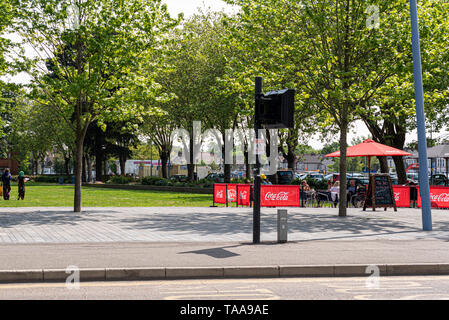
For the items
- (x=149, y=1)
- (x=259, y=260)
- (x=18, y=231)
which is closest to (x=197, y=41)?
(x=149, y=1)

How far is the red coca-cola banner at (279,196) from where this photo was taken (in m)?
20.2

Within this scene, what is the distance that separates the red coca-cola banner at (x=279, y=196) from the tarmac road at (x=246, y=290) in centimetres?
1290


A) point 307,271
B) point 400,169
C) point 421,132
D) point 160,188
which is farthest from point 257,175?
point 160,188

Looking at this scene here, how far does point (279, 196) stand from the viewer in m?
20.5

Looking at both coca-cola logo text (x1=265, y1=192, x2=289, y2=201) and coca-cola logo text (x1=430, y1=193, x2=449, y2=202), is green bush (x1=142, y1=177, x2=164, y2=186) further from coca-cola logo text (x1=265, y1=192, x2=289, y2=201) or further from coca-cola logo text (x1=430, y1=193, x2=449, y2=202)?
coca-cola logo text (x1=430, y1=193, x2=449, y2=202)

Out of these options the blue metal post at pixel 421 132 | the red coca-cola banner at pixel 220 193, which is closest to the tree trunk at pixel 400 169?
the red coca-cola banner at pixel 220 193

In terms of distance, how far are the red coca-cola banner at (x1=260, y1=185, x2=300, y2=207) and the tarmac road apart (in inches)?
508

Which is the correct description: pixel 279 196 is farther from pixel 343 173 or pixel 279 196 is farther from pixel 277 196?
pixel 343 173

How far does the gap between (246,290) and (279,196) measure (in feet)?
46.4

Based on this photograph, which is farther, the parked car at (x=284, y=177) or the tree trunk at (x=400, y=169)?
the parked car at (x=284, y=177)

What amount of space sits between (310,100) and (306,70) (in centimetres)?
115

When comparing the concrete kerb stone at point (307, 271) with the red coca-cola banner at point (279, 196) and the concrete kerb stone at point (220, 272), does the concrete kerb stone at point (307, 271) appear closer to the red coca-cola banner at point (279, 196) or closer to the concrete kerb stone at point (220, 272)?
the concrete kerb stone at point (220, 272)

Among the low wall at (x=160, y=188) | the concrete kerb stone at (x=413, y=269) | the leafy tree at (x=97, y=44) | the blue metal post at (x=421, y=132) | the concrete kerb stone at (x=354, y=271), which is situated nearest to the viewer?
the concrete kerb stone at (x=354, y=271)
